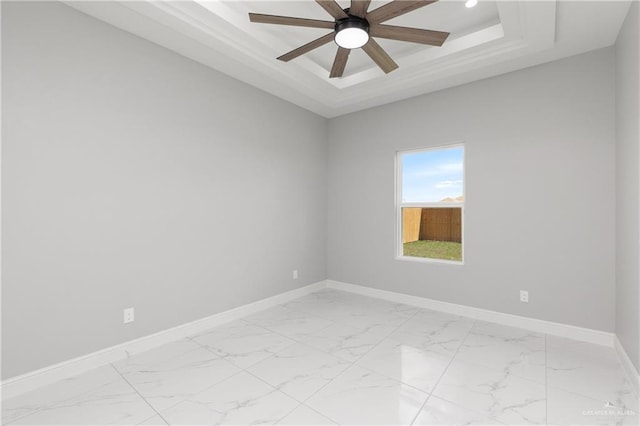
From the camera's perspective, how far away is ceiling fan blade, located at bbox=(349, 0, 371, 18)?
191cm

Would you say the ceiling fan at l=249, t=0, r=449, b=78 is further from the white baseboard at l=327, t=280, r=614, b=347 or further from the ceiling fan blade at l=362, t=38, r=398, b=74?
the white baseboard at l=327, t=280, r=614, b=347

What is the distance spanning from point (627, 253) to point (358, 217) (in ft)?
9.55

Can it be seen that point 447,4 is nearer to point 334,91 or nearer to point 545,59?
point 545,59

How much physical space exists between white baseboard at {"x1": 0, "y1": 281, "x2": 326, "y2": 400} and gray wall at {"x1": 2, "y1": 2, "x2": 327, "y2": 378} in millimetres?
66

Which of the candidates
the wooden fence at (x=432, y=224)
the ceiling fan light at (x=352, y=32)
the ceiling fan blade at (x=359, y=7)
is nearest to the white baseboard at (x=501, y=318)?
the wooden fence at (x=432, y=224)

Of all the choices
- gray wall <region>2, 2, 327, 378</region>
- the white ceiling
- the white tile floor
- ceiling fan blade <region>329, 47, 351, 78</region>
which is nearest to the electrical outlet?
gray wall <region>2, 2, 327, 378</region>

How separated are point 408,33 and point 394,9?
29 centimetres

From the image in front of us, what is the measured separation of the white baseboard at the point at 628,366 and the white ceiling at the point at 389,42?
108 inches

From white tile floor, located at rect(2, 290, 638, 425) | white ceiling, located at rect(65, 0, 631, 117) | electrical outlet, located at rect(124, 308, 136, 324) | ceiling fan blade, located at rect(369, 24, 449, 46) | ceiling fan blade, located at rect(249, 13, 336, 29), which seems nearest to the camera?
white tile floor, located at rect(2, 290, 638, 425)

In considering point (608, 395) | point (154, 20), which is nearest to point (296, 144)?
point (154, 20)

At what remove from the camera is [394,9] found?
1.96 metres

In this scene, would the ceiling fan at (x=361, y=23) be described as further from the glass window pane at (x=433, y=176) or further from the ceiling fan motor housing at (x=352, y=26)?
the glass window pane at (x=433, y=176)

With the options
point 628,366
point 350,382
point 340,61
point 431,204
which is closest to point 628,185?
point 628,366

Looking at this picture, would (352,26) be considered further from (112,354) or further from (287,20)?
(112,354)
